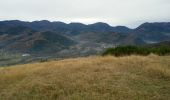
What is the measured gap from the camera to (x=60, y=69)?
2008 cm

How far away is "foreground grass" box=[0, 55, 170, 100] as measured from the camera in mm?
14326

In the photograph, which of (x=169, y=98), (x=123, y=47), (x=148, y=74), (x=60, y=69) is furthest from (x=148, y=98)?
(x=123, y=47)

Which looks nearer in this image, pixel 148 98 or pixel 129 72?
pixel 148 98

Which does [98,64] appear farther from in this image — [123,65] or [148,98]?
[148,98]

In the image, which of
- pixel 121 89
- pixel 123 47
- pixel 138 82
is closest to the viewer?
pixel 121 89

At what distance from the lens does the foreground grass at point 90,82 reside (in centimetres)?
1433

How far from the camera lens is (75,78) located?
56.1ft

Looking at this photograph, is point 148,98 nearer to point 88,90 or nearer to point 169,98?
point 169,98

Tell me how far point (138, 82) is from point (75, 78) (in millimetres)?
3269

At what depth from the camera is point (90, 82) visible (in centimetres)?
1628

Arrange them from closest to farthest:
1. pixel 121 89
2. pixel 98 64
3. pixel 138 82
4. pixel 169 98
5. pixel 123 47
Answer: pixel 169 98, pixel 121 89, pixel 138 82, pixel 98 64, pixel 123 47

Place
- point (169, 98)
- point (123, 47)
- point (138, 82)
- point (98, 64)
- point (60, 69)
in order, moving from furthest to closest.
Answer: point (123, 47), point (98, 64), point (60, 69), point (138, 82), point (169, 98)

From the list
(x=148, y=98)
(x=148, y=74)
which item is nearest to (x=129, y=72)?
(x=148, y=74)

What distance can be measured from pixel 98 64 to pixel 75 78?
464 centimetres
